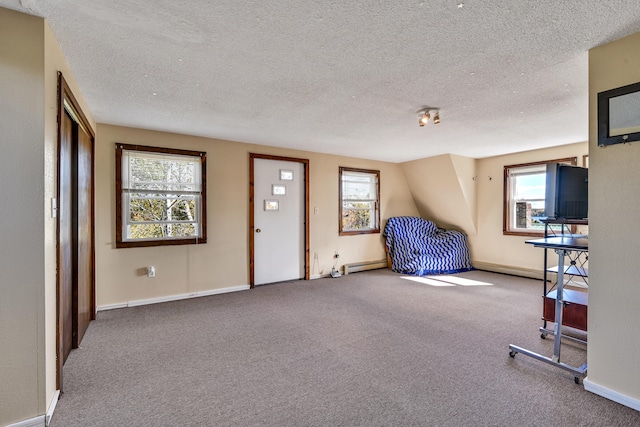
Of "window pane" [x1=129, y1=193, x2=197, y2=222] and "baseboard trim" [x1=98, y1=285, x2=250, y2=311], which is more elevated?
"window pane" [x1=129, y1=193, x2=197, y2=222]

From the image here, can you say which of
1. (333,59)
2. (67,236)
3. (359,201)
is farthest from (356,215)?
(67,236)

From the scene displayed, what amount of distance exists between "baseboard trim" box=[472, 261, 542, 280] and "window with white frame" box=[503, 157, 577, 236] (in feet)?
2.12

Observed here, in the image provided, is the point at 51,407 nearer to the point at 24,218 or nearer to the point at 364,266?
the point at 24,218

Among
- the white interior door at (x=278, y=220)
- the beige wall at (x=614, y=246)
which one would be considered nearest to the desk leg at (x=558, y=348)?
the beige wall at (x=614, y=246)

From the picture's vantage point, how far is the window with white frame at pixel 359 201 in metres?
5.90

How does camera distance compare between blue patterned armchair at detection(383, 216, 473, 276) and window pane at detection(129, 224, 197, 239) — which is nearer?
window pane at detection(129, 224, 197, 239)

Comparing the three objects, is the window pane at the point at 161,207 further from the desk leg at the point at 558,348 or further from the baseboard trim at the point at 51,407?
the desk leg at the point at 558,348

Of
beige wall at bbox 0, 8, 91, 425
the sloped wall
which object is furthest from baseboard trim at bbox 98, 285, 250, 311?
the sloped wall

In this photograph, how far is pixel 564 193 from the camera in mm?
2225

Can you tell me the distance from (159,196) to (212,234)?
34.1 inches

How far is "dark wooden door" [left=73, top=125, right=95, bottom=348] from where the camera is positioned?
8.95 ft

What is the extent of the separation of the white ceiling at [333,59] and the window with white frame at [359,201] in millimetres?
2162

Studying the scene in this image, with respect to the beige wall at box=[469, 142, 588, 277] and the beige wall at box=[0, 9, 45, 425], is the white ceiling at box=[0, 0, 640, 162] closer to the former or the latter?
the beige wall at box=[0, 9, 45, 425]

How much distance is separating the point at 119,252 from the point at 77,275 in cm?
110
